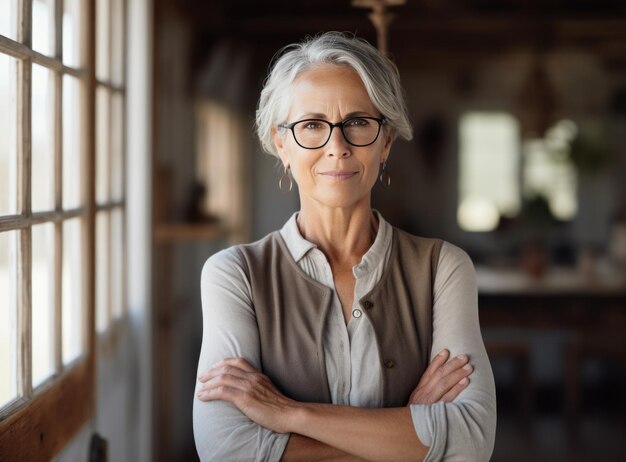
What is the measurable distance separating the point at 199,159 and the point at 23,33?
383cm

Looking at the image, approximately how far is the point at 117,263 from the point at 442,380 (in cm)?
234

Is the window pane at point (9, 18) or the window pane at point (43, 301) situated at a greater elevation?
the window pane at point (9, 18)

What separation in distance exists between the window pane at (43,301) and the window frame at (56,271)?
0.8 inches

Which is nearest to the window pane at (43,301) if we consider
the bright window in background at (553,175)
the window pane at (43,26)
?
the window pane at (43,26)

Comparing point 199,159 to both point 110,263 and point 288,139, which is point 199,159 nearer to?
point 110,263

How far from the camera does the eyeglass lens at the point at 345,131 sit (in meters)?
1.62

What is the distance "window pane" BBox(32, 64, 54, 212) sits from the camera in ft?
7.90

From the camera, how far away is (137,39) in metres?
3.94

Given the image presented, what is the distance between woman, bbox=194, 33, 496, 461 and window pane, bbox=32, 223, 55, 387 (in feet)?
3.03

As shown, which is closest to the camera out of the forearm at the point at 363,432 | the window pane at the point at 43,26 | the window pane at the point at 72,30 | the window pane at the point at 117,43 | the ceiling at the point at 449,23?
the forearm at the point at 363,432

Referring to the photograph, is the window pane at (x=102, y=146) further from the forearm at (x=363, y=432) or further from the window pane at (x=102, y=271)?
the forearm at (x=363, y=432)

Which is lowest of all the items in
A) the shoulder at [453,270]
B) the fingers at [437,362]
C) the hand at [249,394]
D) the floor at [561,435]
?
the floor at [561,435]

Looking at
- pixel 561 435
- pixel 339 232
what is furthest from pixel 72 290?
pixel 561 435

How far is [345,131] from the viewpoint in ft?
5.33
